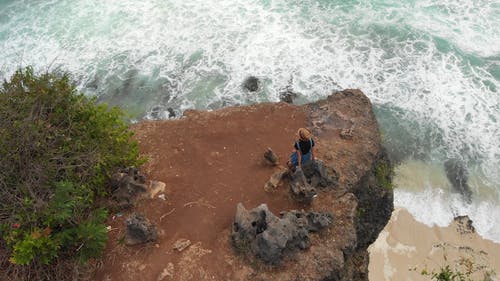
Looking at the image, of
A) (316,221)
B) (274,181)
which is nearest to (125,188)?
(274,181)

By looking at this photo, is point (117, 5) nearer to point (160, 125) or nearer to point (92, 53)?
point (92, 53)

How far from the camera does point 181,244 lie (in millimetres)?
9344

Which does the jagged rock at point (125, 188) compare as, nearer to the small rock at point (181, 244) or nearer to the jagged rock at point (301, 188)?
the small rock at point (181, 244)

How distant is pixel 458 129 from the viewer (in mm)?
15383

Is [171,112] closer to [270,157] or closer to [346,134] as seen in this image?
[270,157]

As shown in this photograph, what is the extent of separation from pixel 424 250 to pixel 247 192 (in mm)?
5566

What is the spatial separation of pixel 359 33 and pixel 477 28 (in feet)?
17.0

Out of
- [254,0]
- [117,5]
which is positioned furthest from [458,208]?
[117,5]

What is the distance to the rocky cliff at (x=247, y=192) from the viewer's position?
357 inches

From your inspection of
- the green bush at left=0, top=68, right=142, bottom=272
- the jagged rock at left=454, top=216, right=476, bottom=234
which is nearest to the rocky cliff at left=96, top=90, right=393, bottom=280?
the green bush at left=0, top=68, right=142, bottom=272

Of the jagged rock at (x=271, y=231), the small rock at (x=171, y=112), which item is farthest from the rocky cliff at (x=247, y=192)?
the small rock at (x=171, y=112)

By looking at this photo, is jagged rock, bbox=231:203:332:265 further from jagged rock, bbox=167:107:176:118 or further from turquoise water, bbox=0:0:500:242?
jagged rock, bbox=167:107:176:118

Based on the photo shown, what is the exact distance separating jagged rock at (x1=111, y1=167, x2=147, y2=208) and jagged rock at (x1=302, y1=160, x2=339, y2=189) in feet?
13.4

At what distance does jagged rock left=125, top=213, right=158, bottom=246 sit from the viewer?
30.2 feet
